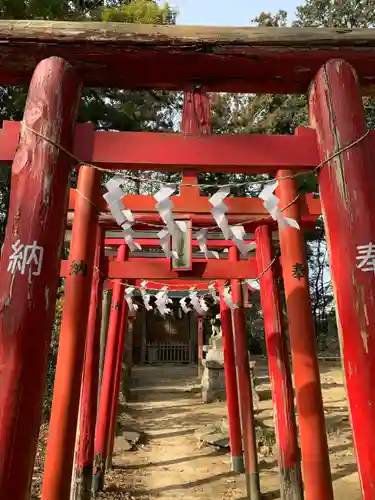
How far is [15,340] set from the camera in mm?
2182

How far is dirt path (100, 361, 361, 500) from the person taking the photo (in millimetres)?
6152

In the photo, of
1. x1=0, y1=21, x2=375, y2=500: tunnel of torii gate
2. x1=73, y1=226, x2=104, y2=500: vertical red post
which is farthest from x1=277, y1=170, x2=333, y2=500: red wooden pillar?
x1=73, y1=226, x2=104, y2=500: vertical red post

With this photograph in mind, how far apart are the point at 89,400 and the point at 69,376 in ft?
7.20

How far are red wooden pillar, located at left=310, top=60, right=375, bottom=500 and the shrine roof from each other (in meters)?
0.14

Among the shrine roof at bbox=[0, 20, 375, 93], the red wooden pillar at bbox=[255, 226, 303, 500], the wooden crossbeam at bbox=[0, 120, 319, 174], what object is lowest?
the red wooden pillar at bbox=[255, 226, 303, 500]

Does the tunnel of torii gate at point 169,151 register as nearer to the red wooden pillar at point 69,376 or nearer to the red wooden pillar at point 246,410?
the red wooden pillar at point 69,376

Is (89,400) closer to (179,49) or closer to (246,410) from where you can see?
(246,410)

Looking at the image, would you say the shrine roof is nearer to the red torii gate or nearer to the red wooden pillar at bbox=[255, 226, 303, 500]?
the red torii gate

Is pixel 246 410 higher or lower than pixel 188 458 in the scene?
higher

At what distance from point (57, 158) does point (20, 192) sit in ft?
0.88

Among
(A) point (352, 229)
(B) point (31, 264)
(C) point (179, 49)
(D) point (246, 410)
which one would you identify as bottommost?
(D) point (246, 410)

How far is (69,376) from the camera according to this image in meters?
3.56

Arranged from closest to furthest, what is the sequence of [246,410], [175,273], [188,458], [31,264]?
[31,264], [175,273], [246,410], [188,458]

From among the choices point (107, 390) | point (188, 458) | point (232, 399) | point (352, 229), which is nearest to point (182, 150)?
point (352, 229)
